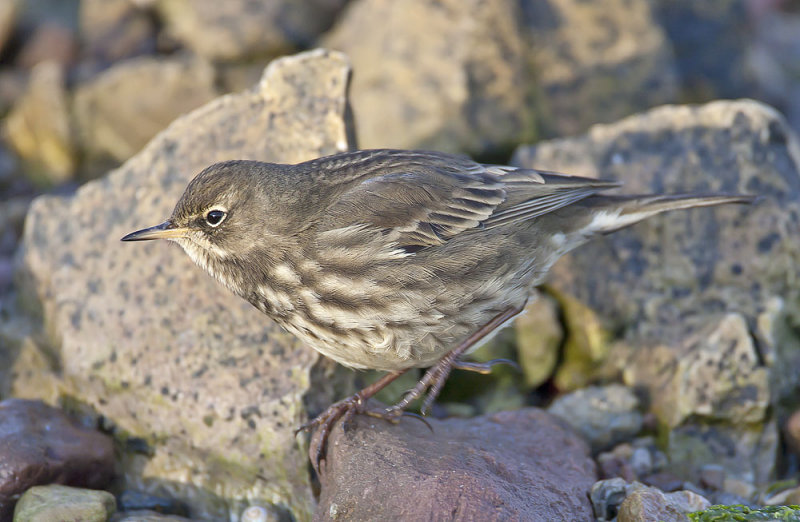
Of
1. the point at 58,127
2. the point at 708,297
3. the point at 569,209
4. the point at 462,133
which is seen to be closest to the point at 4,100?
the point at 58,127

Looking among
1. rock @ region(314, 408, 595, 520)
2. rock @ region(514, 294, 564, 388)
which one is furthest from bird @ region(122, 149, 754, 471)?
rock @ region(514, 294, 564, 388)

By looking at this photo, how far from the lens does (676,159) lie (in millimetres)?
6883

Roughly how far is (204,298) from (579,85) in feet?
15.6

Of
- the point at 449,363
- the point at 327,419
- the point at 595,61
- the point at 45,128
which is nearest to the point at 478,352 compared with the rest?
the point at 449,363

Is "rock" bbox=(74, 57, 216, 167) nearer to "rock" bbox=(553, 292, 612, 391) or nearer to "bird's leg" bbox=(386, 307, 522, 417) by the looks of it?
"rock" bbox=(553, 292, 612, 391)

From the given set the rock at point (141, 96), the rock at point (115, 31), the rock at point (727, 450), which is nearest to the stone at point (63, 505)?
the rock at point (727, 450)

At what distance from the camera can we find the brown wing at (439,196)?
17.5 ft

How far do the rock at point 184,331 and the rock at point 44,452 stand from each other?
307 mm

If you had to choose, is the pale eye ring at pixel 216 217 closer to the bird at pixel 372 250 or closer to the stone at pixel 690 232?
the bird at pixel 372 250

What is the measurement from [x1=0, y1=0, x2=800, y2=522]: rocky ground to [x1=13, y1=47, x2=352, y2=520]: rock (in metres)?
0.02

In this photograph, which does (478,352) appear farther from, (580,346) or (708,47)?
(708,47)

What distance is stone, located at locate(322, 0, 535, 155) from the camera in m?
8.45

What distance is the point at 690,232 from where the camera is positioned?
6.68 m

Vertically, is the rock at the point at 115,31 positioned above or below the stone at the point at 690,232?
above
